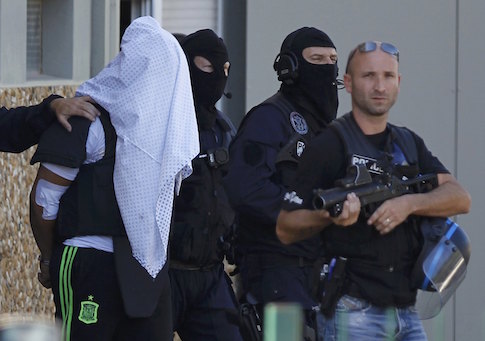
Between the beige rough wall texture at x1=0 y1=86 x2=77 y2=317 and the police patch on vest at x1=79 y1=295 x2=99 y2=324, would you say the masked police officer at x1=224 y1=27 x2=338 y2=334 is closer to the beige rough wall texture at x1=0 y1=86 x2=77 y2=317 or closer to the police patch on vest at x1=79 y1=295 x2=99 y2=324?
the police patch on vest at x1=79 y1=295 x2=99 y2=324

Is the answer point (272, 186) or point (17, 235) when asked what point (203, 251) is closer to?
point (272, 186)

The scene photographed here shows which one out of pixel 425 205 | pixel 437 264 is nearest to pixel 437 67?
pixel 425 205

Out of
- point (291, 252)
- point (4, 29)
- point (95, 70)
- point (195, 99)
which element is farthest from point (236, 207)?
point (95, 70)

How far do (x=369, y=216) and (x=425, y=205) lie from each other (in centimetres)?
25

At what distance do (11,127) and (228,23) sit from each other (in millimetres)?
4363

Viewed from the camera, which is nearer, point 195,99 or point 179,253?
point 179,253

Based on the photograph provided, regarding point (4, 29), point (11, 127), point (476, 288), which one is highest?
point (4, 29)

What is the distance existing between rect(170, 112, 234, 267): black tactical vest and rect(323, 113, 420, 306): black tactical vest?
1.30 meters

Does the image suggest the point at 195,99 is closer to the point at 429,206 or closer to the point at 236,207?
the point at 236,207

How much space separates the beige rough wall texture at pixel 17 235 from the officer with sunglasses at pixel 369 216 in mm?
2571

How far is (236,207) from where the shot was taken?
5.82 metres

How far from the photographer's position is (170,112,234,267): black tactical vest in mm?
5934

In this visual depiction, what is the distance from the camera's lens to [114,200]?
16.3 feet

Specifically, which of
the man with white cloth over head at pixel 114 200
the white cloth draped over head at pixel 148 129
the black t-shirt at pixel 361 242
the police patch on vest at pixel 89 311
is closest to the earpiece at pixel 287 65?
the white cloth draped over head at pixel 148 129
